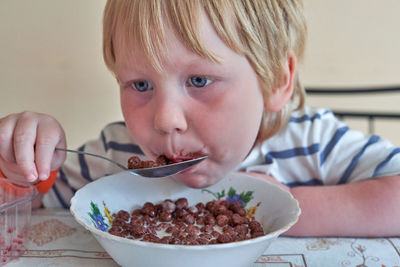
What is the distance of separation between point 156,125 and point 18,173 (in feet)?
0.96

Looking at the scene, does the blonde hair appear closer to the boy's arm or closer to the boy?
the boy

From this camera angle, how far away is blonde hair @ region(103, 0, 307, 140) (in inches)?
23.0

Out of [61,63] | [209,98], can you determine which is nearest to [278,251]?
[209,98]

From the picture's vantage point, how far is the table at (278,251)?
54 centimetres

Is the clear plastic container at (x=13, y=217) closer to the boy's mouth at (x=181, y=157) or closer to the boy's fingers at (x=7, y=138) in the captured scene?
the boy's fingers at (x=7, y=138)

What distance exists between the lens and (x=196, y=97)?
613 mm

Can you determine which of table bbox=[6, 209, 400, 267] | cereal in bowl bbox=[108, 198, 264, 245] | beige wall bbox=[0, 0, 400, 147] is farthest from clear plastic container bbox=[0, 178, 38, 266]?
beige wall bbox=[0, 0, 400, 147]

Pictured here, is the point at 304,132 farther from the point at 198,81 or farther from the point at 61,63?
the point at 61,63

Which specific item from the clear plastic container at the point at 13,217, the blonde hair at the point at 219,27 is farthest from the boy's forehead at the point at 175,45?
the clear plastic container at the point at 13,217

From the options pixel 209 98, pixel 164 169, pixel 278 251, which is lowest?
pixel 278 251

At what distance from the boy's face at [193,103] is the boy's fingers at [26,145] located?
0.52 feet

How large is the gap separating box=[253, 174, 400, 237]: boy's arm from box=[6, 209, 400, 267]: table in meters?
0.02

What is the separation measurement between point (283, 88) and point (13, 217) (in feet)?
1.73

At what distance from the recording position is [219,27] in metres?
0.59
